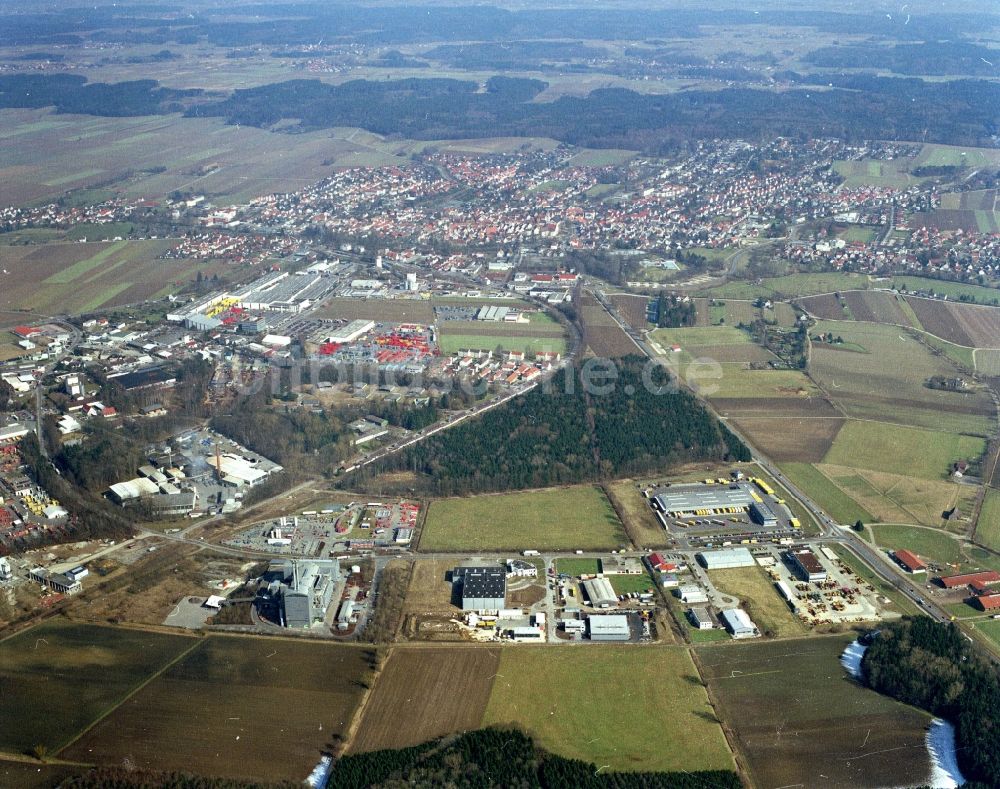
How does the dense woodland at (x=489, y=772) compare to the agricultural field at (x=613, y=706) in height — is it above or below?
above

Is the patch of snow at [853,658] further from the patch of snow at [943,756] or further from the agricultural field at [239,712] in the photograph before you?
the agricultural field at [239,712]

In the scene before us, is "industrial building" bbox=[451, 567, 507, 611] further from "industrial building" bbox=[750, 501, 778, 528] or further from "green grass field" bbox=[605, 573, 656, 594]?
"industrial building" bbox=[750, 501, 778, 528]

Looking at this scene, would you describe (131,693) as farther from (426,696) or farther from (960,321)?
(960,321)

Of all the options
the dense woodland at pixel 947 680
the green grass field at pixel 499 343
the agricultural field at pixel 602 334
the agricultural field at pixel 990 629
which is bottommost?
the green grass field at pixel 499 343

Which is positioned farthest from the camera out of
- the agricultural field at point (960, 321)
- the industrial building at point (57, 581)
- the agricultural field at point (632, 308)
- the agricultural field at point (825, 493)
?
the agricultural field at point (632, 308)

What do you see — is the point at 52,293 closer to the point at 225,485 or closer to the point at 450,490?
the point at 225,485

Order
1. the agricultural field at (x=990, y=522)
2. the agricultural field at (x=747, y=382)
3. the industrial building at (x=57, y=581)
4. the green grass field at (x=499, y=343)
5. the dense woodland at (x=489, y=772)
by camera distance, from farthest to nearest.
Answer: the green grass field at (x=499, y=343), the agricultural field at (x=747, y=382), the agricultural field at (x=990, y=522), the industrial building at (x=57, y=581), the dense woodland at (x=489, y=772)

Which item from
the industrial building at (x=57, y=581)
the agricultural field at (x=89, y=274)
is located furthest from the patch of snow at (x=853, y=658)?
the agricultural field at (x=89, y=274)

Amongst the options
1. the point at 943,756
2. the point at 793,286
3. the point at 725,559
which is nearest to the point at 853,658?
the point at 943,756
